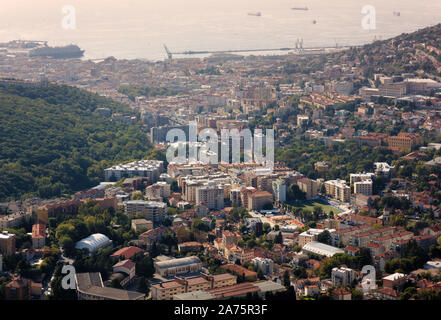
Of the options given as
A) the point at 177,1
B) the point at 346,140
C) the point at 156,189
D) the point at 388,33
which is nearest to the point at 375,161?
the point at 346,140

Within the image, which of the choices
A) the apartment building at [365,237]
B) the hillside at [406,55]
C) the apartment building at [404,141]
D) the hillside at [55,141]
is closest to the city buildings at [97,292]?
the apartment building at [365,237]

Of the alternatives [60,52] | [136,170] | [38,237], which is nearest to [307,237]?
[38,237]

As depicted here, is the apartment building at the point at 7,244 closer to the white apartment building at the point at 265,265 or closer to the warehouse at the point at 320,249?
the white apartment building at the point at 265,265

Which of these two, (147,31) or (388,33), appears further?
(147,31)

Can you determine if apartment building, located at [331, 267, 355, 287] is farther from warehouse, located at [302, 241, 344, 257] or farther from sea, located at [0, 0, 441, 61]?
sea, located at [0, 0, 441, 61]

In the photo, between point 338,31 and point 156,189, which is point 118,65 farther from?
point 156,189

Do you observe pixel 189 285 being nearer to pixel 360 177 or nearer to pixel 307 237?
pixel 307 237
